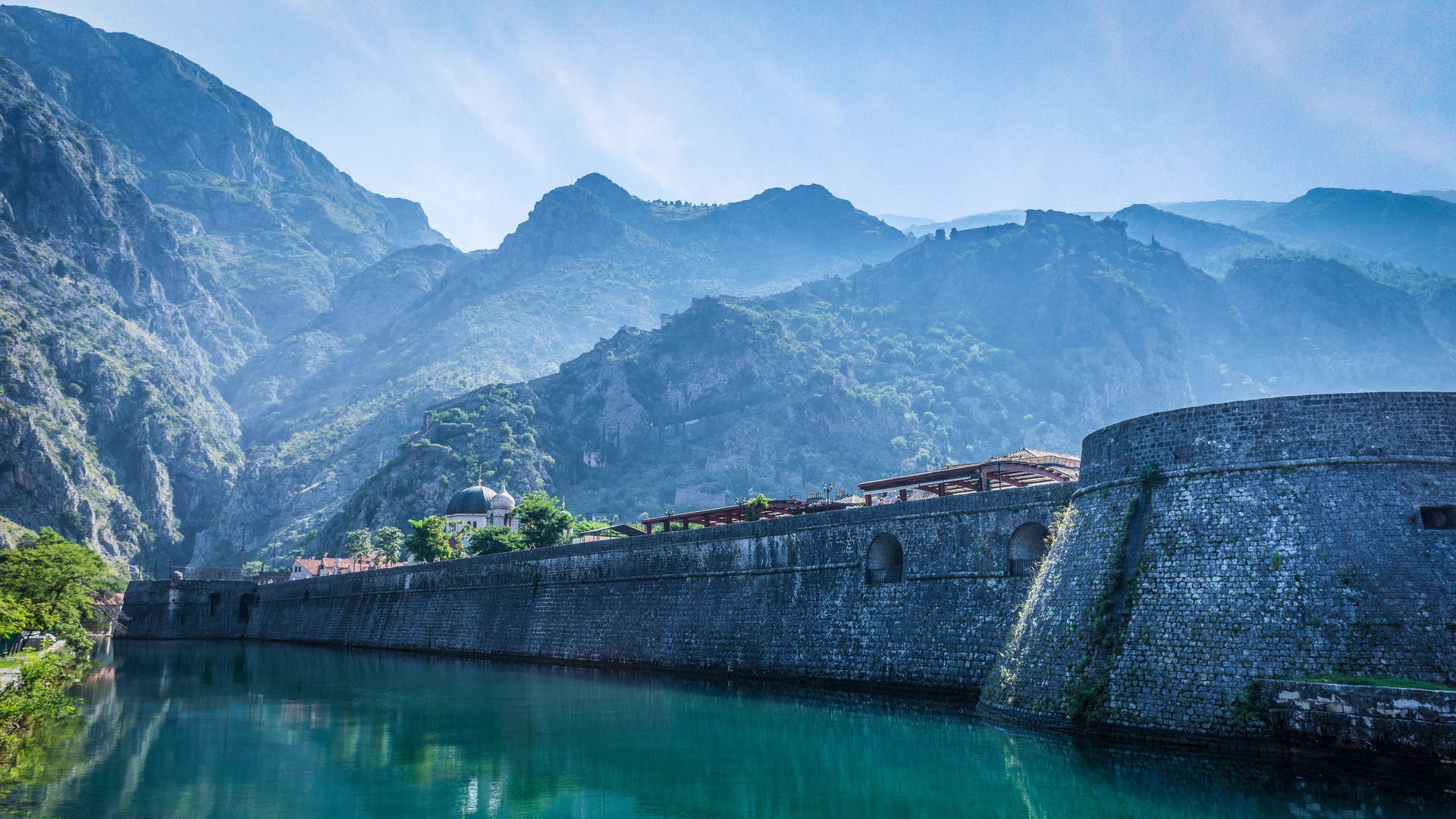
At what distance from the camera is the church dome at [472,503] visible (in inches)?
3723

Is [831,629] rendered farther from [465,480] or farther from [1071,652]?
[465,480]

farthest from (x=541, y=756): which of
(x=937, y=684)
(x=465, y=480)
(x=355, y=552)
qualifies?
(x=465, y=480)

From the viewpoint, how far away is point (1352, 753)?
582 inches

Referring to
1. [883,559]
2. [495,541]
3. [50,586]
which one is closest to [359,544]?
[495,541]

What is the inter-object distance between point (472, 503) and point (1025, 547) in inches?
3015

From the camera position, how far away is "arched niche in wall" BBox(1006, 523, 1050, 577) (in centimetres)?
2509

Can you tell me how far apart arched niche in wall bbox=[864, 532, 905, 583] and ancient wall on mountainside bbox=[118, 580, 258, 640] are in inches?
2467

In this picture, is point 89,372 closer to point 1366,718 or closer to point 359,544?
point 359,544

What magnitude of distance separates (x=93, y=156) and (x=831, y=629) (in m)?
192

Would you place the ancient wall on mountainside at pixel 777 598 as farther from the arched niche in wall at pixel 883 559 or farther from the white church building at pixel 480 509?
the white church building at pixel 480 509

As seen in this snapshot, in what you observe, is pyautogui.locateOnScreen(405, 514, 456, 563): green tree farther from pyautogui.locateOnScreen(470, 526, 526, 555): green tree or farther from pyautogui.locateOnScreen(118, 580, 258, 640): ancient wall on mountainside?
pyautogui.locateOnScreen(118, 580, 258, 640): ancient wall on mountainside

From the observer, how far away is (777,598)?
32.2 meters

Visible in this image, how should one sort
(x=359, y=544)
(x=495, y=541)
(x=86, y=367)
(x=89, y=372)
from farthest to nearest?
(x=89, y=372) → (x=86, y=367) → (x=359, y=544) → (x=495, y=541)

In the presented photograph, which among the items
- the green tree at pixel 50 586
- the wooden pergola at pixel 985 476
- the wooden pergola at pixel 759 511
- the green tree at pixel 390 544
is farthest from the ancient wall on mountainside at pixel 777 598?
the green tree at pixel 390 544
